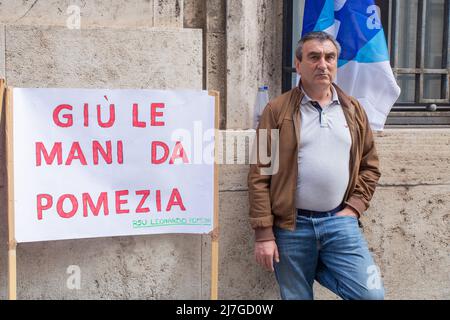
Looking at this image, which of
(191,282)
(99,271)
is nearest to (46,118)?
(99,271)

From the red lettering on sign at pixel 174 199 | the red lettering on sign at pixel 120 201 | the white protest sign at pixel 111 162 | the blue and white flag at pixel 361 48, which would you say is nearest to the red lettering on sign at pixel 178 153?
the white protest sign at pixel 111 162

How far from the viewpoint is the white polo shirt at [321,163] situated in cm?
365

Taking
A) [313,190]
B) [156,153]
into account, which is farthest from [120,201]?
[313,190]

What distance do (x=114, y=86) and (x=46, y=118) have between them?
1.84ft

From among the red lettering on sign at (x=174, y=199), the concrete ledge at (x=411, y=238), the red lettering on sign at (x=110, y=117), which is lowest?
the concrete ledge at (x=411, y=238)

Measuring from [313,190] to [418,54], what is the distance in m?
1.97

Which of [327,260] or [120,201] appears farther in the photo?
[120,201]

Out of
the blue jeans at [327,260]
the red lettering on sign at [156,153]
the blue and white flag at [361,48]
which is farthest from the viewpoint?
the blue and white flag at [361,48]

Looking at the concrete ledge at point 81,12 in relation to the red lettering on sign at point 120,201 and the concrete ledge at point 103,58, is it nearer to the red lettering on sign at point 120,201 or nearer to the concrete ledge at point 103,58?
the concrete ledge at point 103,58

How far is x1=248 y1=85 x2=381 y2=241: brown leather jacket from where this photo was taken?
3.68 m

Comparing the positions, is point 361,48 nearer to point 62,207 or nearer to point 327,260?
point 327,260

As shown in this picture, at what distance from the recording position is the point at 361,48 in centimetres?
448

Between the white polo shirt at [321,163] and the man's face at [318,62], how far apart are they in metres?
0.19

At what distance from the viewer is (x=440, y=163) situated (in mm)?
4633
